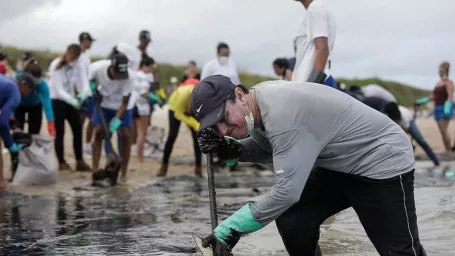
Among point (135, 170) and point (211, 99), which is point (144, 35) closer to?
point (135, 170)

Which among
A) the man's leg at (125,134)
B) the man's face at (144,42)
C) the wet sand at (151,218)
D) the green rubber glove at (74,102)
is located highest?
the man's face at (144,42)

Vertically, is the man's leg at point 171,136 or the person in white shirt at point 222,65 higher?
the person in white shirt at point 222,65

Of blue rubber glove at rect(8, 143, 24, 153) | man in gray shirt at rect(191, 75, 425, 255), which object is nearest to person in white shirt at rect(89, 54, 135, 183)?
blue rubber glove at rect(8, 143, 24, 153)

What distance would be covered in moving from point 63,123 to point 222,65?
→ 2780 mm

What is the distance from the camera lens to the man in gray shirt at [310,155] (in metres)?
3.02

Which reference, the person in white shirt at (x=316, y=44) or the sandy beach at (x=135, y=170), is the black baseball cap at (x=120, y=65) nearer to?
the sandy beach at (x=135, y=170)

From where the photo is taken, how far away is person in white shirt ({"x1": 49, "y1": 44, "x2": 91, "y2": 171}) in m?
9.71

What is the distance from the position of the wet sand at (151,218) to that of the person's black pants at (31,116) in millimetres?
718

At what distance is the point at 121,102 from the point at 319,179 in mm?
5699

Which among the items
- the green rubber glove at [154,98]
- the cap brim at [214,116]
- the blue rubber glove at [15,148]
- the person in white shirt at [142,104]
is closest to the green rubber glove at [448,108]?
the green rubber glove at [154,98]

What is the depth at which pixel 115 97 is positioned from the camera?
885 centimetres

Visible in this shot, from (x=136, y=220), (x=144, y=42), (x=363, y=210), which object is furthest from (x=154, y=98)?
(x=363, y=210)

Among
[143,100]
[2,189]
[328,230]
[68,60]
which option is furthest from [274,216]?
[143,100]

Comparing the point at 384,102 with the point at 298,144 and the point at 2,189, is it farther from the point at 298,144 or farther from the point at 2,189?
the point at 298,144
